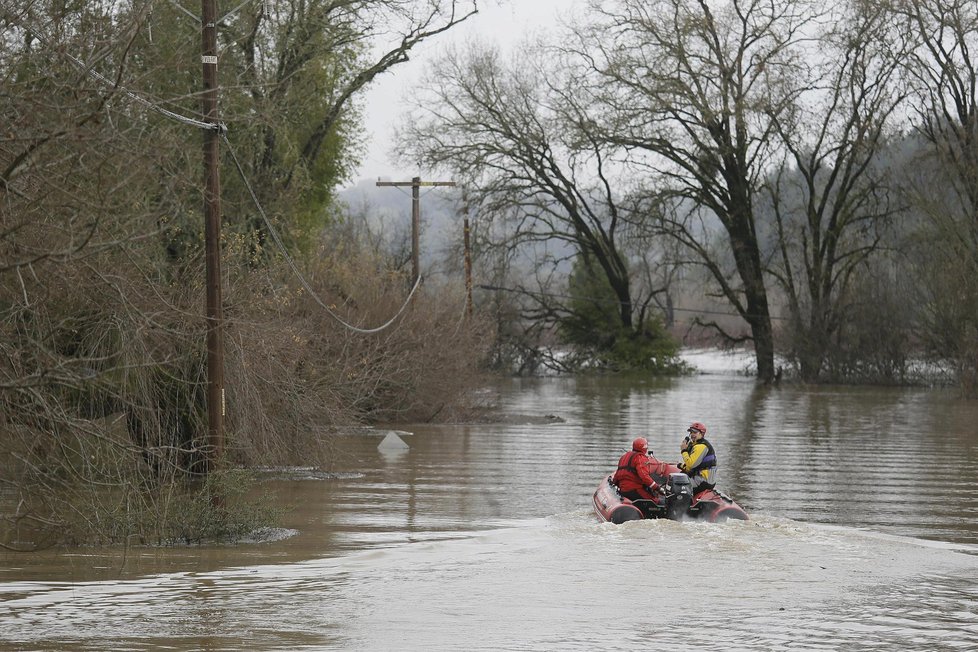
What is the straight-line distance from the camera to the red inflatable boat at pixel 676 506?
1899cm

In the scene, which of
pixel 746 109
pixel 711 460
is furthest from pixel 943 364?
pixel 711 460

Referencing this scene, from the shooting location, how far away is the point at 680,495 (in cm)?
1922

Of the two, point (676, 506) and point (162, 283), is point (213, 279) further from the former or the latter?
point (676, 506)

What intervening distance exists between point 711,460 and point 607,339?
50.8 m

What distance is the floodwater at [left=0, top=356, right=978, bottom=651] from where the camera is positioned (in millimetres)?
12688

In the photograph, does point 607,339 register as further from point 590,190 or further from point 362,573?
point 362,573

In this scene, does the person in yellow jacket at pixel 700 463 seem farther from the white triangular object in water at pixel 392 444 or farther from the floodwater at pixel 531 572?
the white triangular object in water at pixel 392 444

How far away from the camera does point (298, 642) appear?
12.2 meters

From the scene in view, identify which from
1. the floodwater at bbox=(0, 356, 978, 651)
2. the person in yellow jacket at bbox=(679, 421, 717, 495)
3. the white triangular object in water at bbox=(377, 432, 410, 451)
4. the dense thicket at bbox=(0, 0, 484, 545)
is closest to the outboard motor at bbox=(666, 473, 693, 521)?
the floodwater at bbox=(0, 356, 978, 651)

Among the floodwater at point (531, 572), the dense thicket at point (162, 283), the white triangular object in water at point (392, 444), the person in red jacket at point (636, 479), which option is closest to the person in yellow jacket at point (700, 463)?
the person in red jacket at point (636, 479)

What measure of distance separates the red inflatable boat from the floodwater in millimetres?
233

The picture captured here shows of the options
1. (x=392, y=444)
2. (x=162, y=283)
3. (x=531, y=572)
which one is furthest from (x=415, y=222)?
(x=531, y=572)

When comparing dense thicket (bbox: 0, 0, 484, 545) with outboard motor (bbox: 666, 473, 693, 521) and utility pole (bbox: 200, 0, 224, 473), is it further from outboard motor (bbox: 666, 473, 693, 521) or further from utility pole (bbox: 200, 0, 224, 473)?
outboard motor (bbox: 666, 473, 693, 521)

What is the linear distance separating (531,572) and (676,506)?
3944 mm
